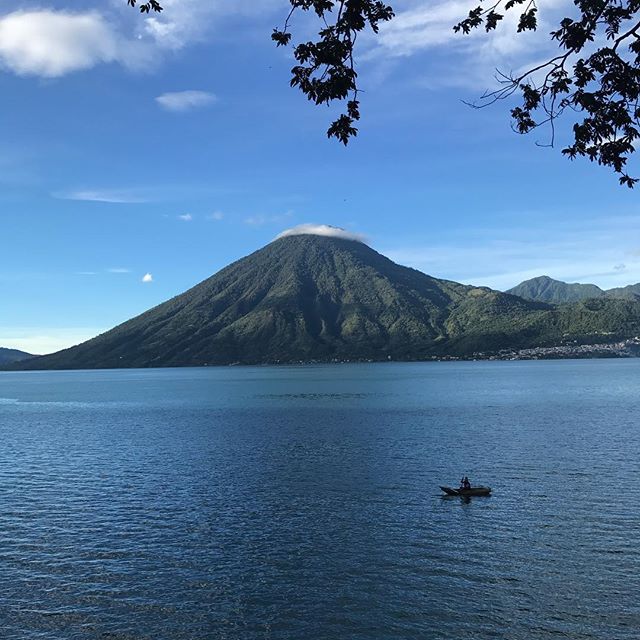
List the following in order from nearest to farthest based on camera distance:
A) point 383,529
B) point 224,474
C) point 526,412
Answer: point 383,529, point 224,474, point 526,412

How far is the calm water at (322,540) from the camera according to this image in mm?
34594

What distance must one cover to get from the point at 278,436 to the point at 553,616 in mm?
79329

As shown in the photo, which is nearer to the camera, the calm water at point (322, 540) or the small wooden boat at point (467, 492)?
the calm water at point (322, 540)

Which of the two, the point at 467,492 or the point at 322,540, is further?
the point at 467,492

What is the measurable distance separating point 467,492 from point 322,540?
62.7ft

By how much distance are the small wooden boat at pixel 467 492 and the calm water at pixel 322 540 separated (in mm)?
1379

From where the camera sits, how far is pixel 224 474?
7531cm

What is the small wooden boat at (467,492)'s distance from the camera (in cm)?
5941

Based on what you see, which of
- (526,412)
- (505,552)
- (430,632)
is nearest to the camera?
(430,632)

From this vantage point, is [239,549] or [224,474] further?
[224,474]

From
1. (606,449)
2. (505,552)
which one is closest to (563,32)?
(505,552)

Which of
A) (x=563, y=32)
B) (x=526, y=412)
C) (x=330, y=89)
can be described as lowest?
(x=526, y=412)

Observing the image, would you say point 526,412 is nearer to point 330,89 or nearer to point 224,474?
point 224,474

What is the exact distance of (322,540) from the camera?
156 ft
